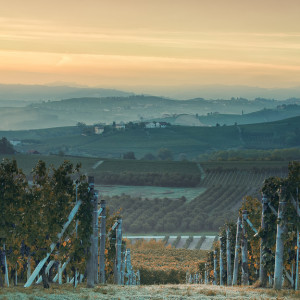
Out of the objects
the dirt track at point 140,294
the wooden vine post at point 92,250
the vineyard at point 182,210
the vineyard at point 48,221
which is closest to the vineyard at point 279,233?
the dirt track at point 140,294

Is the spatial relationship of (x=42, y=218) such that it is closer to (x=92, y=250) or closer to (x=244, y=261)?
(x=92, y=250)

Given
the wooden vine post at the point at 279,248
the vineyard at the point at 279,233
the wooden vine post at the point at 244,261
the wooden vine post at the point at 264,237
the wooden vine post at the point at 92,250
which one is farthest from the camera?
the wooden vine post at the point at 244,261

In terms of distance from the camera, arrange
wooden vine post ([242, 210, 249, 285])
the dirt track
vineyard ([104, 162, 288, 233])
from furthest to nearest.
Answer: vineyard ([104, 162, 288, 233]) → wooden vine post ([242, 210, 249, 285]) → the dirt track

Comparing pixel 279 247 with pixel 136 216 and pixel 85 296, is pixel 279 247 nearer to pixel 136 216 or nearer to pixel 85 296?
pixel 85 296

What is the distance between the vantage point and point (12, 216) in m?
29.0

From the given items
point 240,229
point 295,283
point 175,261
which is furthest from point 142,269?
point 295,283

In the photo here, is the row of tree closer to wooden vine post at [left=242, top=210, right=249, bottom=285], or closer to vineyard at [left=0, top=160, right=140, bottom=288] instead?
vineyard at [left=0, top=160, right=140, bottom=288]

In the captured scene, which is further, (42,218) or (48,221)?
(42,218)

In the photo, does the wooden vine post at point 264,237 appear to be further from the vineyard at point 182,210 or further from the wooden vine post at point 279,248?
the vineyard at point 182,210

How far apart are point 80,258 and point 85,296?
7.89 metres

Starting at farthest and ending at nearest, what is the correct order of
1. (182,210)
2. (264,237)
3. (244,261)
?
(182,210) → (244,261) → (264,237)

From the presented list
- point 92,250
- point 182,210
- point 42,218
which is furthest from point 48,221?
point 182,210

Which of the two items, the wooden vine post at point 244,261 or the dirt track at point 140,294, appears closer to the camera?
the dirt track at point 140,294

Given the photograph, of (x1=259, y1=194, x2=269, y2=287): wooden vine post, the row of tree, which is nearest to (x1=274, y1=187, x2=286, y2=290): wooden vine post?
(x1=259, y1=194, x2=269, y2=287): wooden vine post
